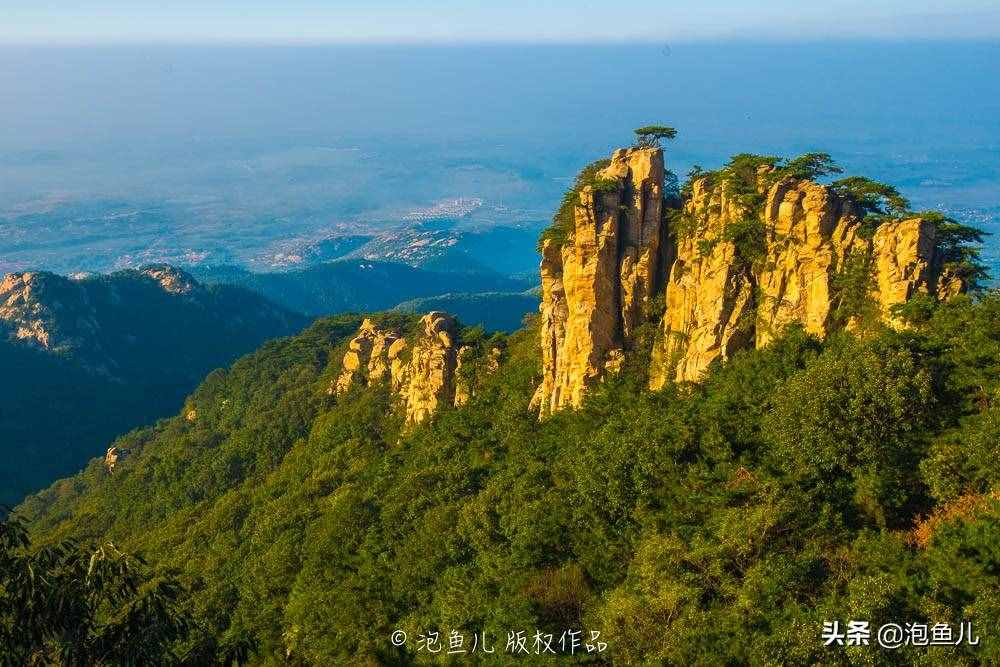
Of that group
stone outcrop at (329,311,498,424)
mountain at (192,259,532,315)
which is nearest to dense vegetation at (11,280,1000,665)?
stone outcrop at (329,311,498,424)

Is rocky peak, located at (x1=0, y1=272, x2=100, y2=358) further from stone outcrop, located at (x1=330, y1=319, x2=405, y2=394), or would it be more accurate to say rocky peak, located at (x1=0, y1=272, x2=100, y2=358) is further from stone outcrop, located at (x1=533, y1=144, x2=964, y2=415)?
stone outcrop, located at (x1=533, y1=144, x2=964, y2=415)

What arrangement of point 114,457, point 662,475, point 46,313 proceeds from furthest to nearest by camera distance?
point 46,313, point 114,457, point 662,475


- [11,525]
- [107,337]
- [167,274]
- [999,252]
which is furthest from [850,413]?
[999,252]

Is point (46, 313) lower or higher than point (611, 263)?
lower

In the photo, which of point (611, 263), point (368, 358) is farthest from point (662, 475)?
point (368, 358)

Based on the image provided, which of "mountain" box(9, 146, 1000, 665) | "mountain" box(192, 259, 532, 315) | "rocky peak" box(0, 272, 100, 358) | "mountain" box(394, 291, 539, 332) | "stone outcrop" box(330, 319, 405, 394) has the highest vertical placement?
"mountain" box(9, 146, 1000, 665)

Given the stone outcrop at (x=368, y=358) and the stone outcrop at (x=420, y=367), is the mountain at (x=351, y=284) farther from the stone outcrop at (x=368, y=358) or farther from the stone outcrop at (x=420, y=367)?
the stone outcrop at (x=420, y=367)

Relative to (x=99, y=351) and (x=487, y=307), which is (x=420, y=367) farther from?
(x=487, y=307)
